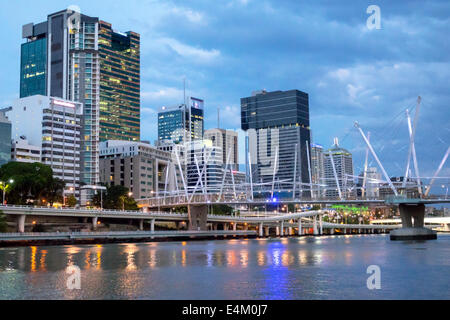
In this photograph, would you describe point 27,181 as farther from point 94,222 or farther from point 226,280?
point 226,280

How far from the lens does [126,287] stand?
41.2 metres

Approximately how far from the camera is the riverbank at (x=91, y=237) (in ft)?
348

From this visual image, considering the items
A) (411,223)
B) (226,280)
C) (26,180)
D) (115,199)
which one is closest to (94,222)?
(26,180)

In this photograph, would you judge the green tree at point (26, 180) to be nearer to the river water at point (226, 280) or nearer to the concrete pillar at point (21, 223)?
the concrete pillar at point (21, 223)

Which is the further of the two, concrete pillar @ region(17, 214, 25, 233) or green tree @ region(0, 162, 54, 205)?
green tree @ region(0, 162, 54, 205)

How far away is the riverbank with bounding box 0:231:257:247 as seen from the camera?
10598 cm

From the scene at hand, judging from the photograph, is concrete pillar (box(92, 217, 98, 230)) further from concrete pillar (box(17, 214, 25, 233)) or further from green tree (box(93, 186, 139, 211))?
green tree (box(93, 186, 139, 211))

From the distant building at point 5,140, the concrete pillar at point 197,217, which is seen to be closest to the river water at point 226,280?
the concrete pillar at point 197,217

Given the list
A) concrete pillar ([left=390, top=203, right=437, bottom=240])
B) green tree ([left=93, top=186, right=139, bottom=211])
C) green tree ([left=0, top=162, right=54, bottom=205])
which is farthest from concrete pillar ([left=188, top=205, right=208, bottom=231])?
concrete pillar ([left=390, top=203, right=437, bottom=240])

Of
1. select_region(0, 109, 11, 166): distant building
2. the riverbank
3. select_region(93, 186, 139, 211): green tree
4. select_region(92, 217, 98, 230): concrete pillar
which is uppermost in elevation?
select_region(0, 109, 11, 166): distant building
